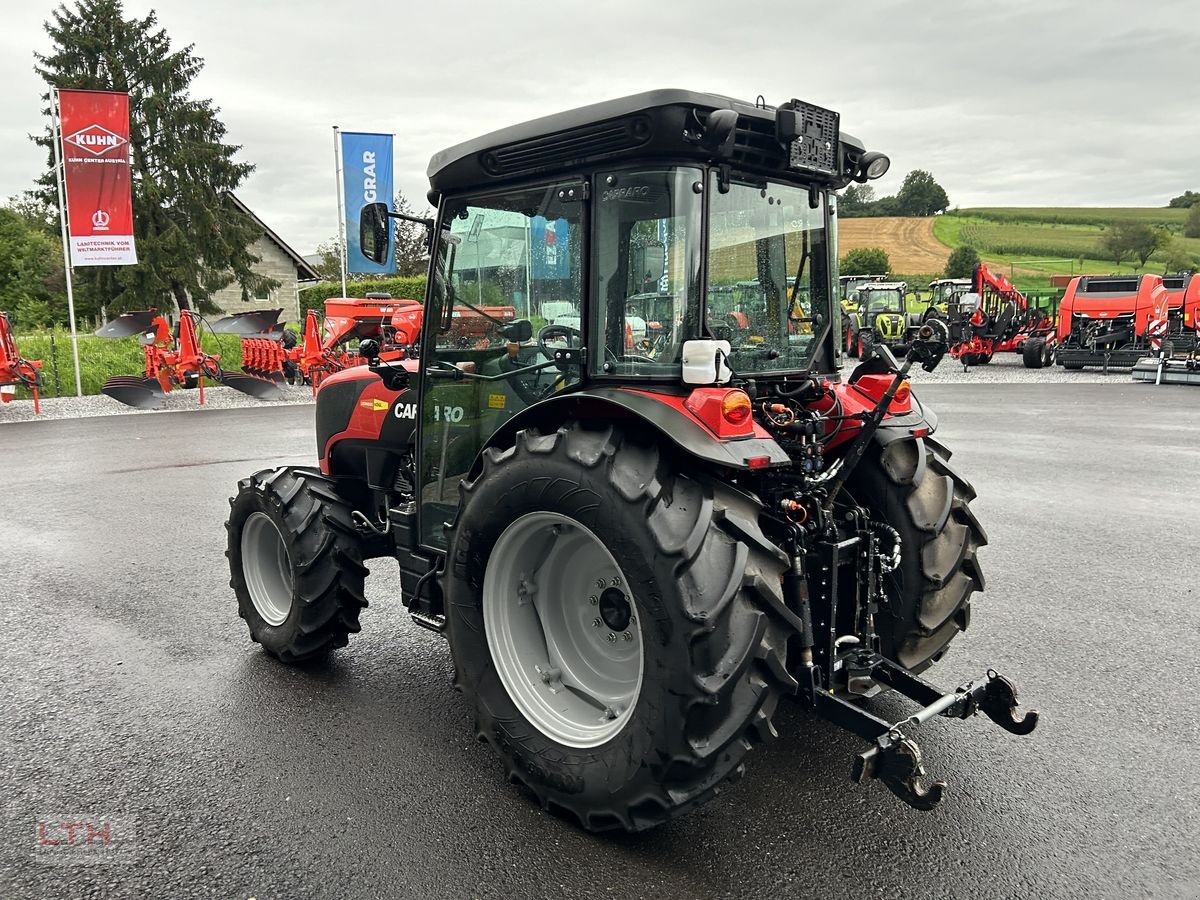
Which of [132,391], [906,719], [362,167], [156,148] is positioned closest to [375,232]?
[906,719]

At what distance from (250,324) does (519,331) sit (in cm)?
1639

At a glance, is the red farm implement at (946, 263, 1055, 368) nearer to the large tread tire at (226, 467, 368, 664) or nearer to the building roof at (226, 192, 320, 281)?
the large tread tire at (226, 467, 368, 664)

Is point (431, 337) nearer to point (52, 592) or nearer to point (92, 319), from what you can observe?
point (52, 592)

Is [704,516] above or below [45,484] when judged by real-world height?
above

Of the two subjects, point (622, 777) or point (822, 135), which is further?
point (822, 135)

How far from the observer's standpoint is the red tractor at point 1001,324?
70.8ft

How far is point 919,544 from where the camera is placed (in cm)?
322

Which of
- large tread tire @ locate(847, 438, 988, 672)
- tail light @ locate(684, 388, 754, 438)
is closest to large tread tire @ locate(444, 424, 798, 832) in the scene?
tail light @ locate(684, 388, 754, 438)

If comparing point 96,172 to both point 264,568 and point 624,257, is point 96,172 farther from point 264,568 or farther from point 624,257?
point 624,257

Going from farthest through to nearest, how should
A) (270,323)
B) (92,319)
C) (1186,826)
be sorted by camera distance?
(92,319)
(270,323)
(1186,826)

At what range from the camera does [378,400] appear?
167 inches

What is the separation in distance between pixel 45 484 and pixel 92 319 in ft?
76.3

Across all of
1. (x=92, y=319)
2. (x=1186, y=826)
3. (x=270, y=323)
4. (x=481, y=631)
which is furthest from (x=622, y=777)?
(x=92, y=319)

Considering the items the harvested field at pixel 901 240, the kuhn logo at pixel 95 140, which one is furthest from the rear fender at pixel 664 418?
the harvested field at pixel 901 240
